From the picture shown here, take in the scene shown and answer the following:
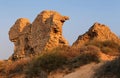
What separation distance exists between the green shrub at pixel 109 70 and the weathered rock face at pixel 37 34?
38.2 ft

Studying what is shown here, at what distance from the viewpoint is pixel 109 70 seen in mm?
18250

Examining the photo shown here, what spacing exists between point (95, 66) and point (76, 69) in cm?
153

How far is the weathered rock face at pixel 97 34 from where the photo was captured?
31359 millimetres

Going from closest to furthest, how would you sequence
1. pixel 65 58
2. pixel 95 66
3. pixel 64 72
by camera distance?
pixel 95 66 < pixel 64 72 < pixel 65 58

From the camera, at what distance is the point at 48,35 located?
100 feet

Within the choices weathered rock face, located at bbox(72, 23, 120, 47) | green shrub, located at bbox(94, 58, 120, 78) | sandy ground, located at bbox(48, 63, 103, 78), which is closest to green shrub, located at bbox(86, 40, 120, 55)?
sandy ground, located at bbox(48, 63, 103, 78)

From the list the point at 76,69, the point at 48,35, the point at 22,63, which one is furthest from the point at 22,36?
the point at 76,69

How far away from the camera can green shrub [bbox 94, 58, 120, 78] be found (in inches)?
693

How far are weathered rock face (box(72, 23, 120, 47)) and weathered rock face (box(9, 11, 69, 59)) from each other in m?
1.26

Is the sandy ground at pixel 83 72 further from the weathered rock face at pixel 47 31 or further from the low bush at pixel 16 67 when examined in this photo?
the weathered rock face at pixel 47 31

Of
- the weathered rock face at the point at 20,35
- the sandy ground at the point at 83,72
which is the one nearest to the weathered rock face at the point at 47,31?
the weathered rock face at the point at 20,35

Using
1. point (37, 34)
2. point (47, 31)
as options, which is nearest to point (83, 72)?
point (47, 31)

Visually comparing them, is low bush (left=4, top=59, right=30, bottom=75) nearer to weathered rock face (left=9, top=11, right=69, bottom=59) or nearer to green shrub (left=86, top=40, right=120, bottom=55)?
weathered rock face (left=9, top=11, right=69, bottom=59)

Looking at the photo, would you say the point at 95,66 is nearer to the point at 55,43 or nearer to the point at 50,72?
the point at 50,72
